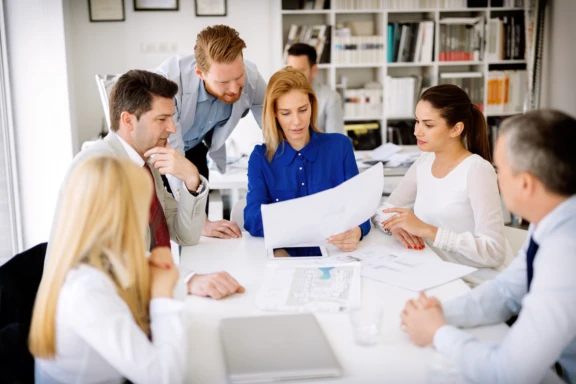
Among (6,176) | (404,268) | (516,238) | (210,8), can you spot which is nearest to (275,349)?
(404,268)

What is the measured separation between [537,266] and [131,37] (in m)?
4.71

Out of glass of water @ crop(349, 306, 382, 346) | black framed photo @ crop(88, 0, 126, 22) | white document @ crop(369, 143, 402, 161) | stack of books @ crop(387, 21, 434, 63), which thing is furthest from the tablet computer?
black framed photo @ crop(88, 0, 126, 22)

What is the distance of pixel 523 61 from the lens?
5473 mm

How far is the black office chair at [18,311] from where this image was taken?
4.07ft

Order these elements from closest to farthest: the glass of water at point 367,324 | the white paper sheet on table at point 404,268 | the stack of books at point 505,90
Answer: the glass of water at point 367,324
the white paper sheet on table at point 404,268
the stack of books at point 505,90

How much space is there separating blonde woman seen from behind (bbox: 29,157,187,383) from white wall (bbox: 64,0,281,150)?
169 inches

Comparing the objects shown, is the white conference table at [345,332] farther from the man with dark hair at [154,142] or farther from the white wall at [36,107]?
the white wall at [36,107]

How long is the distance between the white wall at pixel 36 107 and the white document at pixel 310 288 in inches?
109

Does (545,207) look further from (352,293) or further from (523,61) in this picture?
(523,61)

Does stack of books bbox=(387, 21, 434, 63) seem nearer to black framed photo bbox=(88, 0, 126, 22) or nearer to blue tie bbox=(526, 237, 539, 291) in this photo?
black framed photo bbox=(88, 0, 126, 22)

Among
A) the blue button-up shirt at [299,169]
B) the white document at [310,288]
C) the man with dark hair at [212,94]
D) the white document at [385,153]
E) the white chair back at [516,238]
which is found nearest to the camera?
the white document at [310,288]

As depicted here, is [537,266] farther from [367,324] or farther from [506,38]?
[506,38]

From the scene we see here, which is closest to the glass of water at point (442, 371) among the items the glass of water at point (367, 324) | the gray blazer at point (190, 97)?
the glass of water at point (367, 324)

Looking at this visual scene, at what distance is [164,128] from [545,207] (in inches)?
51.8
